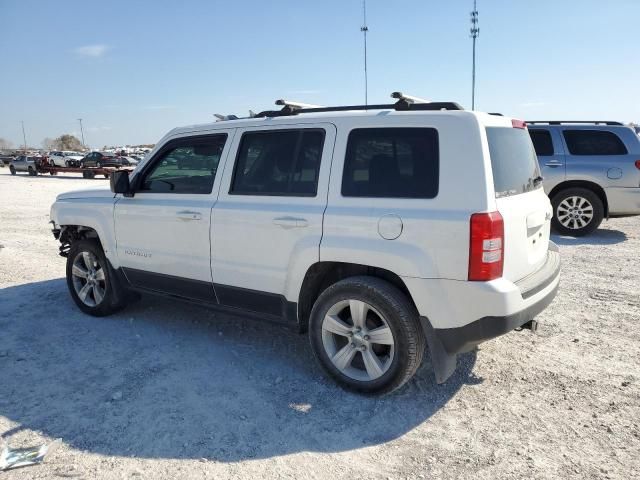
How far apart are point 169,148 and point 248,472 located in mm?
2899

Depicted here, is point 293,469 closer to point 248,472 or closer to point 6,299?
point 248,472

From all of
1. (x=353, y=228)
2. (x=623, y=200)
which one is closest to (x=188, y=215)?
(x=353, y=228)

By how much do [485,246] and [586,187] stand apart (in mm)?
7023

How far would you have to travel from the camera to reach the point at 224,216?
3.92 meters

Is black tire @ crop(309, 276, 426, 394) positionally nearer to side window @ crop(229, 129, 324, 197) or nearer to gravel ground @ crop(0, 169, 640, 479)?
gravel ground @ crop(0, 169, 640, 479)

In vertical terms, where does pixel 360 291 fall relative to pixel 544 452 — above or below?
above

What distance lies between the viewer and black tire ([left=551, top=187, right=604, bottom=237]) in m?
8.69

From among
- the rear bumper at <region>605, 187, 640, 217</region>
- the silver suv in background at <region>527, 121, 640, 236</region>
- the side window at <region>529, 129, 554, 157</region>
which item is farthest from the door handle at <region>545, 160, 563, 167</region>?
the rear bumper at <region>605, 187, 640, 217</region>

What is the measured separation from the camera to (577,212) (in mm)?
8797

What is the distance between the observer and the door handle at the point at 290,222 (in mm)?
3518

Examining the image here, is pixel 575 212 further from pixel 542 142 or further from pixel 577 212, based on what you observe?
pixel 542 142

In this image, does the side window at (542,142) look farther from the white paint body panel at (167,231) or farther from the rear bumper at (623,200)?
the white paint body panel at (167,231)

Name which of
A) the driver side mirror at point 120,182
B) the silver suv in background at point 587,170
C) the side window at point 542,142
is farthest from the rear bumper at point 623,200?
the driver side mirror at point 120,182

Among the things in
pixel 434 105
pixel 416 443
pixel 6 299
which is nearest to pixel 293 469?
pixel 416 443
